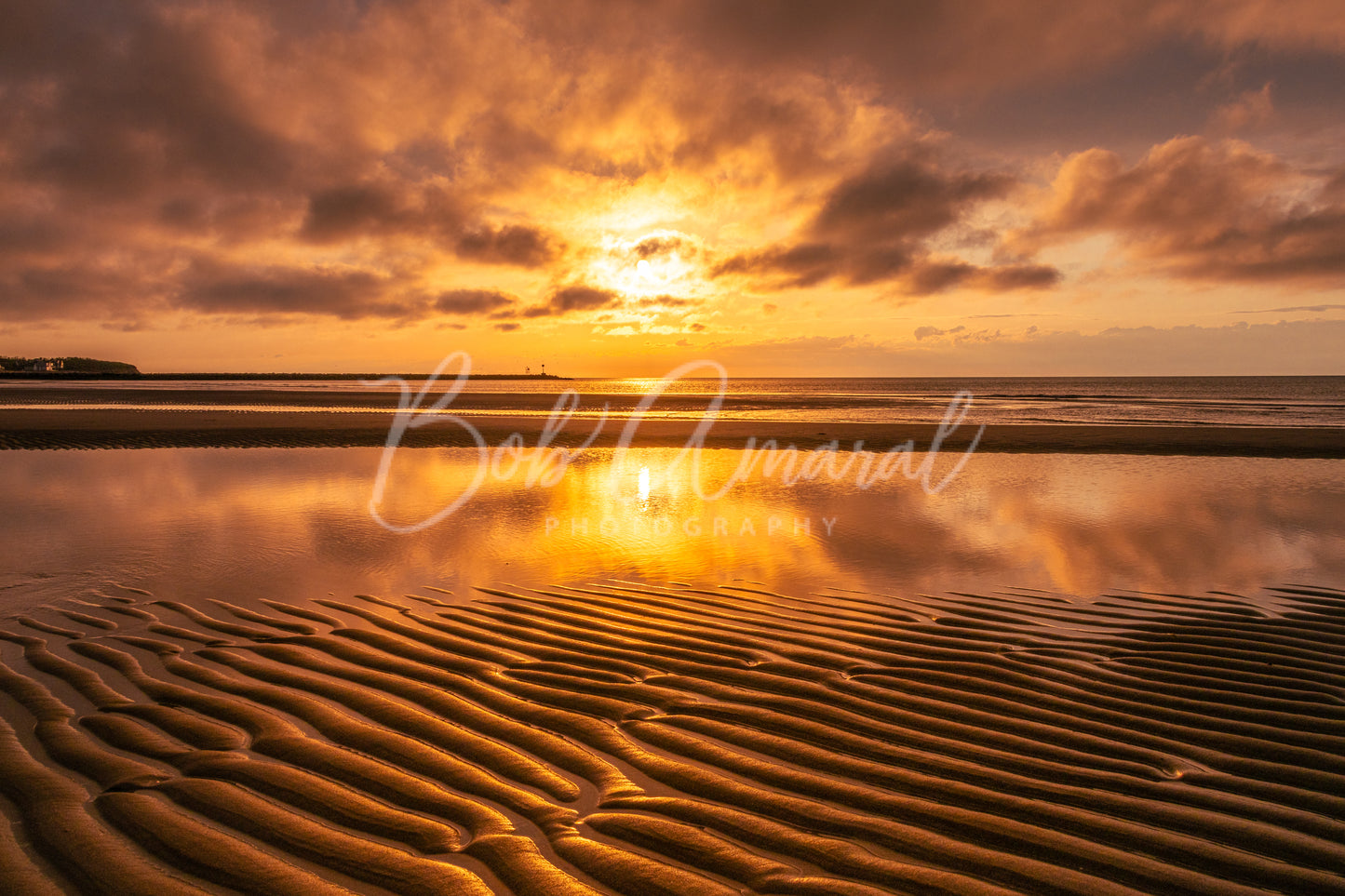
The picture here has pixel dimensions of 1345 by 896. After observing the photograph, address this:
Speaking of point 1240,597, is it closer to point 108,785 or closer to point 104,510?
point 108,785

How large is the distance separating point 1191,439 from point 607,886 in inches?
1125

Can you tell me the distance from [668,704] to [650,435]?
926 inches

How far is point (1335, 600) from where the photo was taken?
6762mm

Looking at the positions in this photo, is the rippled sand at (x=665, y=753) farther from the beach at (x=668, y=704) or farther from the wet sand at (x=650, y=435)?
the wet sand at (x=650, y=435)

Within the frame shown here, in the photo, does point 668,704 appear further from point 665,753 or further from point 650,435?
point 650,435

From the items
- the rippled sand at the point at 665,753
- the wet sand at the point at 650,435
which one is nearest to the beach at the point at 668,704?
the rippled sand at the point at 665,753

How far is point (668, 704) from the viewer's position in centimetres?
432

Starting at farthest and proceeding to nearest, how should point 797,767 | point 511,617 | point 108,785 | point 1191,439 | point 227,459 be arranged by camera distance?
point 1191,439, point 227,459, point 511,617, point 797,767, point 108,785

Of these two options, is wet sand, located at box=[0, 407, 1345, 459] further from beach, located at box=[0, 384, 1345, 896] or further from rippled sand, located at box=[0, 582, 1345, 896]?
rippled sand, located at box=[0, 582, 1345, 896]

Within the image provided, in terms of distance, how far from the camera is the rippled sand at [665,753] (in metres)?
2.80

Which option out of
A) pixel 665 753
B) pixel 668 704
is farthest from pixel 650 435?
pixel 665 753

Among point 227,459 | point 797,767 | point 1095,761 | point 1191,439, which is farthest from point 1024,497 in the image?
point 227,459

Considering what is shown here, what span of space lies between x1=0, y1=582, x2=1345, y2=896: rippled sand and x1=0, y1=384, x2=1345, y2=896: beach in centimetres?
2

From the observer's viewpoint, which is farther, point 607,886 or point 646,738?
point 646,738
